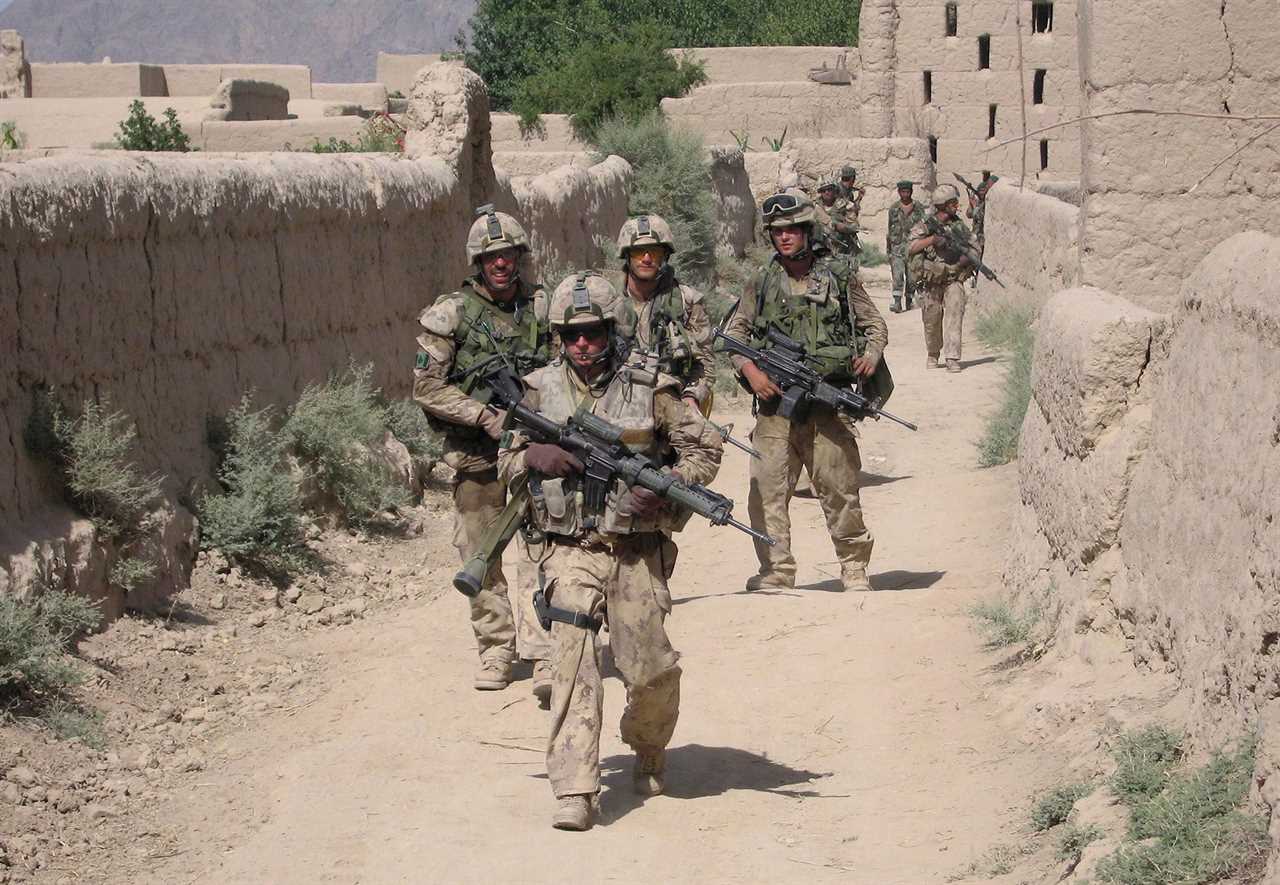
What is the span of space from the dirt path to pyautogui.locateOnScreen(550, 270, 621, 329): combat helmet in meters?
1.58

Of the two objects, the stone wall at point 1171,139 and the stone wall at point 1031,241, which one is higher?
the stone wall at point 1171,139

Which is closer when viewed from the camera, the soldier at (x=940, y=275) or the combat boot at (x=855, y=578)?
the combat boot at (x=855, y=578)

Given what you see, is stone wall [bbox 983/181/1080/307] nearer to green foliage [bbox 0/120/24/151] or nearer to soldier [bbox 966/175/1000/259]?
soldier [bbox 966/175/1000/259]

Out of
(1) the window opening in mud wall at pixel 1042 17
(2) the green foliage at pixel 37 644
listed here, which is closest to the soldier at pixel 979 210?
(1) the window opening in mud wall at pixel 1042 17

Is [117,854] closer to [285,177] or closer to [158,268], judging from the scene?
[158,268]

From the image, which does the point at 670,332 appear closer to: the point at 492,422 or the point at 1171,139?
the point at 492,422

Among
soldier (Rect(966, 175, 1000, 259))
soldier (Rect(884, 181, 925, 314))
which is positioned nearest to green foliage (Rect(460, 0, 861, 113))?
soldier (Rect(966, 175, 1000, 259))

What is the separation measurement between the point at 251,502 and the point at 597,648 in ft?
11.8

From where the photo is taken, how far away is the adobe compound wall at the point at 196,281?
7262mm

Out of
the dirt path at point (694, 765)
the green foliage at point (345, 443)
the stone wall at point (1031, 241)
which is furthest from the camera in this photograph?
the stone wall at point (1031, 241)

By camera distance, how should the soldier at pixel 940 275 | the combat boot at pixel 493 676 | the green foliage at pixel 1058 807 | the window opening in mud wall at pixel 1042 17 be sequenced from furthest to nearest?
1. the window opening in mud wall at pixel 1042 17
2. the soldier at pixel 940 275
3. the combat boot at pixel 493 676
4. the green foliage at pixel 1058 807

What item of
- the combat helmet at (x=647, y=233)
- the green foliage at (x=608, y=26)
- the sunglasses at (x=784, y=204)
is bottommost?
the combat helmet at (x=647, y=233)

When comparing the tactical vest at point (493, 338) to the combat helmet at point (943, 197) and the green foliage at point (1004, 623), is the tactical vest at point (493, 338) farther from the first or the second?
the combat helmet at point (943, 197)

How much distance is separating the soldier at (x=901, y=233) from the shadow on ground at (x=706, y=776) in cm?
1216
